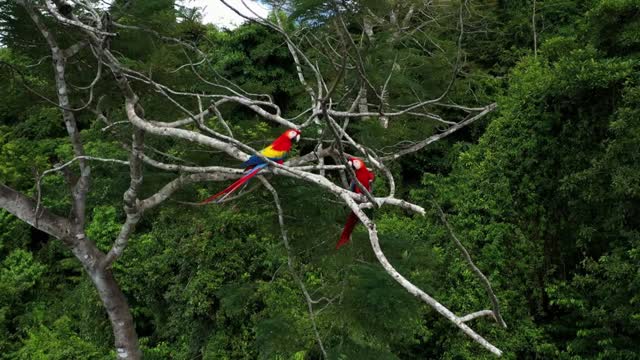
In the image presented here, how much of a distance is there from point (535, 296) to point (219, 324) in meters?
2.86

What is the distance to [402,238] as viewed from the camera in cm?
349

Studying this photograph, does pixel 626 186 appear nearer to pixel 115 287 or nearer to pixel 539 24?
pixel 115 287

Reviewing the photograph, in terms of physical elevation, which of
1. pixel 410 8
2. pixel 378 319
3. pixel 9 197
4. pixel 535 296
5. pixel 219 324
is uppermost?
pixel 410 8

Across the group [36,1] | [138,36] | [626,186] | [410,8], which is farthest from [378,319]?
[410,8]

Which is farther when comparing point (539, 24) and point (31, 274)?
point (539, 24)

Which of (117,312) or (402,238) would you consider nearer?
(117,312)

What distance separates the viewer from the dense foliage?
3178mm

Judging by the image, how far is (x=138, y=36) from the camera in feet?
11.3

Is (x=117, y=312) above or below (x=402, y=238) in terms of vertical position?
above

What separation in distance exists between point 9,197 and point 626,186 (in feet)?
12.9

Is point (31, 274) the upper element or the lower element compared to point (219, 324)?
upper

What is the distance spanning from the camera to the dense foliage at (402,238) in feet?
10.4

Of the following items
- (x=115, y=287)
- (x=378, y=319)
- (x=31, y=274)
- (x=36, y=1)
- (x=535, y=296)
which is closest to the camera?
(x=378, y=319)

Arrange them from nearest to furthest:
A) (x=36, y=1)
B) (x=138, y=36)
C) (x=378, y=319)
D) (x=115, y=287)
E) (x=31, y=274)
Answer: (x=378, y=319) < (x=36, y=1) < (x=115, y=287) < (x=138, y=36) < (x=31, y=274)
